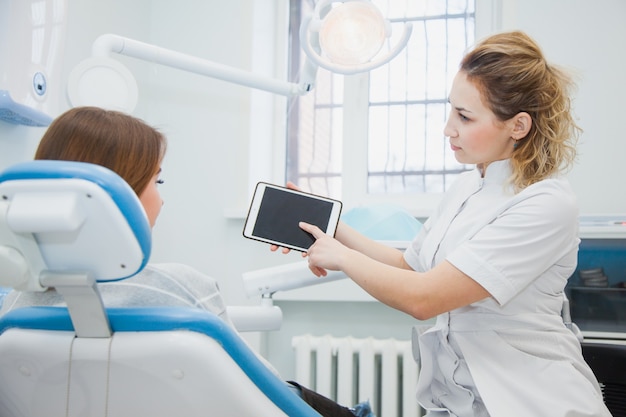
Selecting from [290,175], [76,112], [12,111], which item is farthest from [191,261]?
[76,112]

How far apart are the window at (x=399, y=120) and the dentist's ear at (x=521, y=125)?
1.28 metres

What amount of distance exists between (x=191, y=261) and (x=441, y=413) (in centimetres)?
143

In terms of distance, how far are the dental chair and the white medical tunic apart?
Result: 16.6 inches

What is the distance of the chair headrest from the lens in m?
0.59

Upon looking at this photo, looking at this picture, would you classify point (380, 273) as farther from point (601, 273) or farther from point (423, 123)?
point (423, 123)

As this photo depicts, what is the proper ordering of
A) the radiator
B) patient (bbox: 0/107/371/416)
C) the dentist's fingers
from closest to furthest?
patient (bbox: 0/107/371/416), the dentist's fingers, the radiator

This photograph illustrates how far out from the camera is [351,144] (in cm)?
249

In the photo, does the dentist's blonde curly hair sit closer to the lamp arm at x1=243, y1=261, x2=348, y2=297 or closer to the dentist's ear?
the dentist's ear

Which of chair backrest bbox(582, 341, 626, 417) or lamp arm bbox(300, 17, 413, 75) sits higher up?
lamp arm bbox(300, 17, 413, 75)

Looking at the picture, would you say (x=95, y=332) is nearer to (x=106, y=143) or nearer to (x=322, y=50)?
(x=106, y=143)

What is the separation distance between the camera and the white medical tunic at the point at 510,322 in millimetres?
965

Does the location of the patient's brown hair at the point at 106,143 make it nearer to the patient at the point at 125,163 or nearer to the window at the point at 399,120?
the patient at the point at 125,163

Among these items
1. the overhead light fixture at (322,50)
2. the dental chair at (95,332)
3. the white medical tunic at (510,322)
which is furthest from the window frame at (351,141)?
the dental chair at (95,332)

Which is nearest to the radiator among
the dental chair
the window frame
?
the window frame
